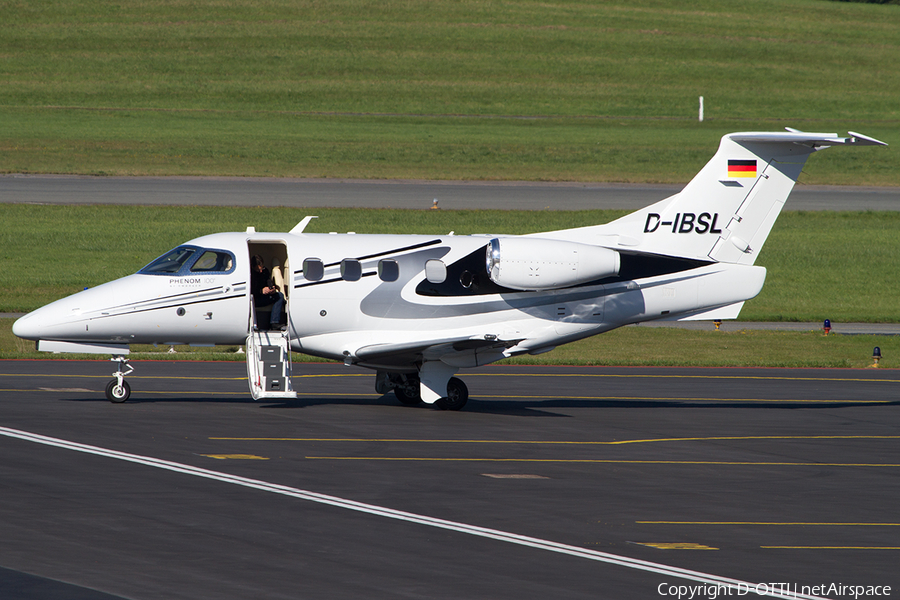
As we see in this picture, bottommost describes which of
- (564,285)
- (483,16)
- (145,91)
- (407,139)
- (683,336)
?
(683,336)

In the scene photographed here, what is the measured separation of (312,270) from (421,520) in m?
9.90

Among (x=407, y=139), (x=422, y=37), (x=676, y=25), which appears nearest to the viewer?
(x=407, y=139)

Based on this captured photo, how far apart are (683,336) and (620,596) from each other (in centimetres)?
2628

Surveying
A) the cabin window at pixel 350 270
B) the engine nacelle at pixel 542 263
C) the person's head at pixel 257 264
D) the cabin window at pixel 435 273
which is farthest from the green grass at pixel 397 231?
the cabin window at pixel 435 273

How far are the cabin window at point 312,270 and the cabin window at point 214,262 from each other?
1.57 metres

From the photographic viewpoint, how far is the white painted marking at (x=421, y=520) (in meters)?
12.8

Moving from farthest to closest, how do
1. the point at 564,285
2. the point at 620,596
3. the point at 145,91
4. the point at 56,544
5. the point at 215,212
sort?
the point at 145,91, the point at 215,212, the point at 564,285, the point at 56,544, the point at 620,596

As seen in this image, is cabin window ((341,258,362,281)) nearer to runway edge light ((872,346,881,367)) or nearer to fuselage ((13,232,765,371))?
fuselage ((13,232,765,371))

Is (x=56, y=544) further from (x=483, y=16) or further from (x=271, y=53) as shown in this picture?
(x=483, y=16)

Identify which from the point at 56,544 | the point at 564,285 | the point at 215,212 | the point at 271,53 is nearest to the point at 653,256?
the point at 564,285

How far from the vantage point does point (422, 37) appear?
339 ft

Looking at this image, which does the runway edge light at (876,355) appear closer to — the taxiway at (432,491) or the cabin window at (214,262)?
the taxiway at (432,491)

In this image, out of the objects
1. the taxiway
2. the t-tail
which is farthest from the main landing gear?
the t-tail

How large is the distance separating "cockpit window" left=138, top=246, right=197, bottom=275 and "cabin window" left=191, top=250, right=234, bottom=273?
27 centimetres
